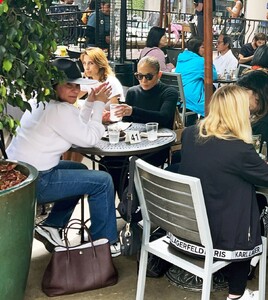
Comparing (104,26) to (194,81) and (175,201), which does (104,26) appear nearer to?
(194,81)

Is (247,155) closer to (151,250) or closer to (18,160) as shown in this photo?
(151,250)

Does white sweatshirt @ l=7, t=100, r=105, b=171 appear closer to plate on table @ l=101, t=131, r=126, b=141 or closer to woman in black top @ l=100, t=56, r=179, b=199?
plate on table @ l=101, t=131, r=126, b=141

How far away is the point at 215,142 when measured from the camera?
7.66 feet

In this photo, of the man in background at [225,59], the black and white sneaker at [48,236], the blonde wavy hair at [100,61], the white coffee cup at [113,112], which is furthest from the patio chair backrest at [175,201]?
the man in background at [225,59]

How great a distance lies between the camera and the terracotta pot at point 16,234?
2350mm

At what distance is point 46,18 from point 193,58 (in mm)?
3073

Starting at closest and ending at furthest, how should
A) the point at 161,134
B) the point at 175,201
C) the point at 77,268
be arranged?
the point at 175,201 → the point at 77,268 → the point at 161,134

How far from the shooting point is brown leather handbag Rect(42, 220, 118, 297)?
2803 mm

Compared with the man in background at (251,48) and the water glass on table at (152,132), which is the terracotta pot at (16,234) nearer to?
the water glass on table at (152,132)

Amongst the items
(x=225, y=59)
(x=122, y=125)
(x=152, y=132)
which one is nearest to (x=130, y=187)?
(x=152, y=132)

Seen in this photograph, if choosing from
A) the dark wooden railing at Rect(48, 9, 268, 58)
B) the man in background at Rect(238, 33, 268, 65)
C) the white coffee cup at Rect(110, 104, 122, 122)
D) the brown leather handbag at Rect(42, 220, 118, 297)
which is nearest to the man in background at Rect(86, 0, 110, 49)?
the dark wooden railing at Rect(48, 9, 268, 58)

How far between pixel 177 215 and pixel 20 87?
959mm

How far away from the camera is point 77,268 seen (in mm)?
2826

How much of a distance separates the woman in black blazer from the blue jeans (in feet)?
2.49
